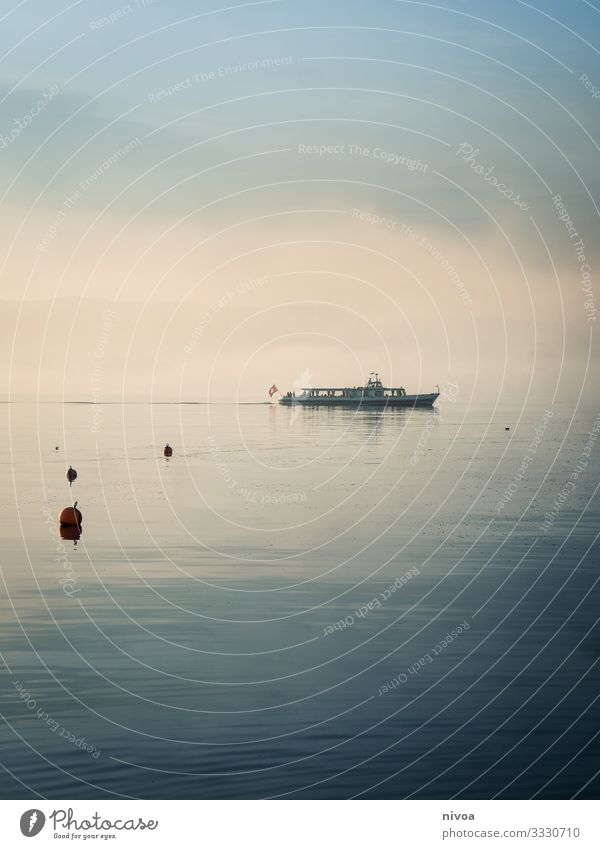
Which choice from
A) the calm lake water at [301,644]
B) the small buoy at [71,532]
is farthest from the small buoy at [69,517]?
the calm lake water at [301,644]

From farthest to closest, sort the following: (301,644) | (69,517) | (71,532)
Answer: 1. (69,517)
2. (71,532)
3. (301,644)

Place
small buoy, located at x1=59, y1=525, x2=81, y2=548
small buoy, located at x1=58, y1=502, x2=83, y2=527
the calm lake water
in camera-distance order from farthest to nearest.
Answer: small buoy, located at x1=58, y1=502, x2=83, y2=527, small buoy, located at x1=59, y1=525, x2=81, y2=548, the calm lake water

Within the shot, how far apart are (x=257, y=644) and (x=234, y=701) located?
244 inches

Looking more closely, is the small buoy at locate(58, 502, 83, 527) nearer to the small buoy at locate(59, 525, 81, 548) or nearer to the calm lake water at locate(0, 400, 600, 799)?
the small buoy at locate(59, 525, 81, 548)

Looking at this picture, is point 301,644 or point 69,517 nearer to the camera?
point 301,644

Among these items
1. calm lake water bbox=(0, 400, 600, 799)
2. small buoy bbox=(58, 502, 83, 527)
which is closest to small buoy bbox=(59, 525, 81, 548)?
small buoy bbox=(58, 502, 83, 527)

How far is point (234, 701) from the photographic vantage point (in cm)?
2927

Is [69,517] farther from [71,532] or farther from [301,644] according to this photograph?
[301,644]

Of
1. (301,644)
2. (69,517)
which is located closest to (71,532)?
(69,517)

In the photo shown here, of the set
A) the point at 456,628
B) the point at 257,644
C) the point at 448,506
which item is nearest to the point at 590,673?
the point at 456,628

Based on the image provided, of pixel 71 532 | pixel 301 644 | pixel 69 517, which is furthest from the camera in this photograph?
pixel 69 517

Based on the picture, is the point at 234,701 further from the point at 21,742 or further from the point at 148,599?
the point at 148,599

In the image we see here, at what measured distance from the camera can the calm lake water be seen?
2475 centimetres

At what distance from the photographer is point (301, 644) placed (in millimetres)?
35500
